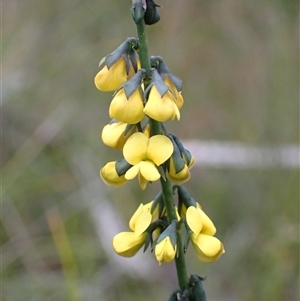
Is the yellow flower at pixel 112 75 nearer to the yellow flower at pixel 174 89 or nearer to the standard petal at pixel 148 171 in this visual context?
the yellow flower at pixel 174 89

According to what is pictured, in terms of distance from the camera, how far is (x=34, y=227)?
3.67 metres

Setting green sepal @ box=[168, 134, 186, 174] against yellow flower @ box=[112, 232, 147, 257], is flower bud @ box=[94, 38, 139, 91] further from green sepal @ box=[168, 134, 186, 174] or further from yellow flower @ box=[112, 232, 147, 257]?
yellow flower @ box=[112, 232, 147, 257]

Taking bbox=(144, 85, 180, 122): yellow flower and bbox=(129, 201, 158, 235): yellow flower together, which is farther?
bbox=(129, 201, 158, 235): yellow flower

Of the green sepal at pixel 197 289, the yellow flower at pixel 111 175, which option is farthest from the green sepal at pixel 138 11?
the green sepal at pixel 197 289

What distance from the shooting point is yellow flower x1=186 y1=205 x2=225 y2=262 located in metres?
1.55

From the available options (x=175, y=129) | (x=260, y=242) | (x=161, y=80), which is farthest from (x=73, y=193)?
(x=161, y=80)

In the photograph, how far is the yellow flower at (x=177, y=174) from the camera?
1.52m

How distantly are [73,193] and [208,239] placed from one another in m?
2.42

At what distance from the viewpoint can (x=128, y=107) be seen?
1439 millimetres

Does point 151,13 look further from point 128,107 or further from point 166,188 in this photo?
point 166,188

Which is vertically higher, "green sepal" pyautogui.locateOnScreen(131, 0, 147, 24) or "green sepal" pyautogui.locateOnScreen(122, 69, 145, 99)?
"green sepal" pyautogui.locateOnScreen(131, 0, 147, 24)

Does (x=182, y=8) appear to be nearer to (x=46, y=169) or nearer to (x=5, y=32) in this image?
(x=5, y=32)

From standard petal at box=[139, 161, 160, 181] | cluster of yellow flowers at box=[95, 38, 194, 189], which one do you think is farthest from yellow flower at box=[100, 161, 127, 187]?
standard petal at box=[139, 161, 160, 181]

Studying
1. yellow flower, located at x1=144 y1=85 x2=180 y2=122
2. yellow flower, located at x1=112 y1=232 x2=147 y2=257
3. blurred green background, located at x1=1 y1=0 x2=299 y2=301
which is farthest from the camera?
blurred green background, located at x1=1 y1=0 x2=299 y2=301
